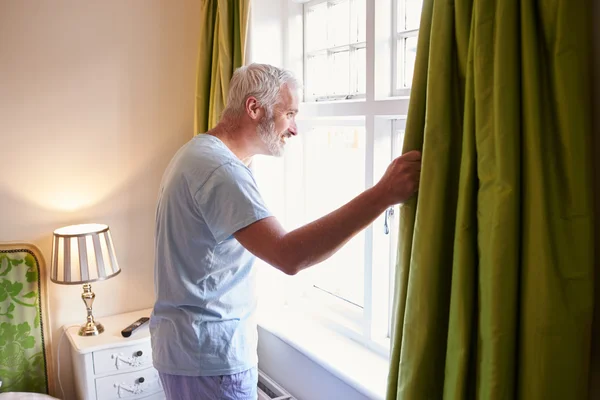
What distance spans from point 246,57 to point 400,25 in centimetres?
67

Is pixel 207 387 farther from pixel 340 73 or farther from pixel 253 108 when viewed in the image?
pixel 340 73

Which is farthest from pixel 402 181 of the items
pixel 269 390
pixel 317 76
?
pixel 269 390

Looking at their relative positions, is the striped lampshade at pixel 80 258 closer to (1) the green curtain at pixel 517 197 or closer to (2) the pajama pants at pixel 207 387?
(2) the pajama pants at pixel 207 387

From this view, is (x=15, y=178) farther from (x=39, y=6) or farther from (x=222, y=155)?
(x=222, y=155)

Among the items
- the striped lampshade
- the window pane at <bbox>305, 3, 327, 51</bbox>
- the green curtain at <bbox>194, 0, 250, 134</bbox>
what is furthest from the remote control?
the window pane at <bbox>305, 3, 327, 51</bbox>

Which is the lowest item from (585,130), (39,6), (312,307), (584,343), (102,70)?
(312,307)

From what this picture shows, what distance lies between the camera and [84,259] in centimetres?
227

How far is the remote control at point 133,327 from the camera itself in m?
2.34

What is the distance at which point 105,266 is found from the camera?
2330 millimetres

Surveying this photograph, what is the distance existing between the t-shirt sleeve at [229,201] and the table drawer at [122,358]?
1.20m

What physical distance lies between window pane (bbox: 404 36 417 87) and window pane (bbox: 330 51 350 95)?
0.37 meters

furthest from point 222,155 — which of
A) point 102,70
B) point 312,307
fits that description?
point 102,70

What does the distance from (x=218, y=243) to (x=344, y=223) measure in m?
0.35

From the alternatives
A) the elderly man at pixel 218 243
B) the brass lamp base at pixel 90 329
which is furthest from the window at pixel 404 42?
the brass lamp base at pixel 90 329
